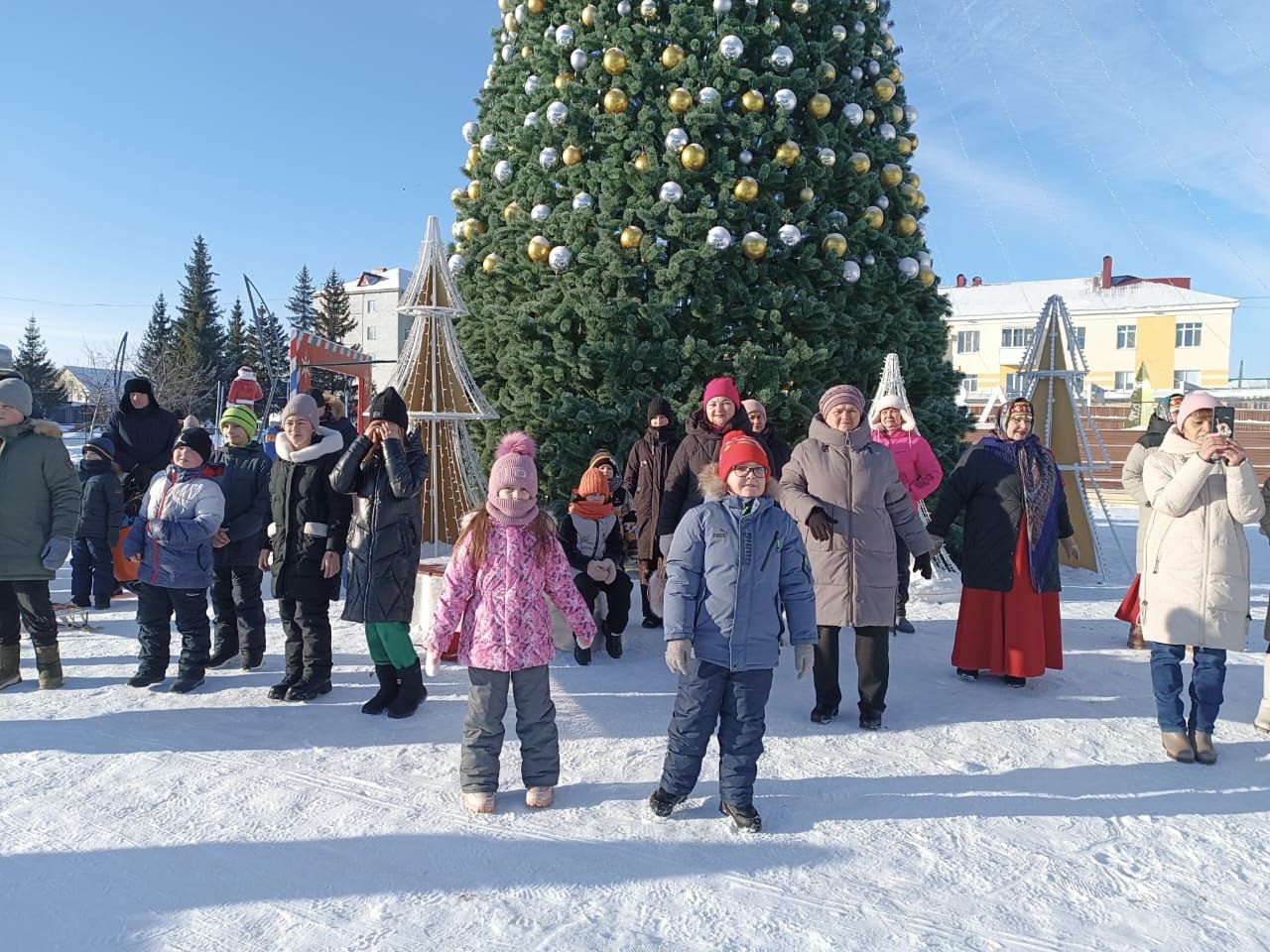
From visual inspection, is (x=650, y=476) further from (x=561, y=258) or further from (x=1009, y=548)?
(x=561, y=258)

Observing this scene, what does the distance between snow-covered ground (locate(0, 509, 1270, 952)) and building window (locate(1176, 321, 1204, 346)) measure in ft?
145

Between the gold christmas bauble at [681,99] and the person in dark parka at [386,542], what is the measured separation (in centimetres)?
434

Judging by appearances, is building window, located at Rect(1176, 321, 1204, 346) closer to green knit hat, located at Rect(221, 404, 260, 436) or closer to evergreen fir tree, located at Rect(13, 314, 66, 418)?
green knit hat, located at Rect(221, 404, 260, 436)

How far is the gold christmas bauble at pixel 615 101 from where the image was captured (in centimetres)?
739

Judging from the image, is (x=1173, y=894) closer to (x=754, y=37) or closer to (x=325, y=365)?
(x=754, y=37)

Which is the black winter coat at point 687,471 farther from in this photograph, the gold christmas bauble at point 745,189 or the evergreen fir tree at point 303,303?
the evergreen fir tree at point 303,303

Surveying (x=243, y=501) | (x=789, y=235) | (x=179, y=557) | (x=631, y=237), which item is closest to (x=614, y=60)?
(x=631, y=237)

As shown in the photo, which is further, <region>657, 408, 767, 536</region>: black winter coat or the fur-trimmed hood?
<region>657, 408, 767, 536</region>: black winter coat

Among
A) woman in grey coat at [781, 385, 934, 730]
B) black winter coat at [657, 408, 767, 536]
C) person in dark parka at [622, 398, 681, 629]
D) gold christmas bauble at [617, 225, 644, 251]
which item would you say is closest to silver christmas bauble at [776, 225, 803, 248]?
gold christmas bauble at [617, 225, 644, 251]

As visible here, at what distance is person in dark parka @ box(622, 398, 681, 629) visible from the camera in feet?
19.3

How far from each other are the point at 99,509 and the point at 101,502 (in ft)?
0.21

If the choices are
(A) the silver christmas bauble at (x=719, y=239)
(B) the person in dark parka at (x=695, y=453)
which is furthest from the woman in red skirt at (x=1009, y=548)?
(A) the silver christmas bauble at (x=719, y=239)

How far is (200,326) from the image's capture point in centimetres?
4562

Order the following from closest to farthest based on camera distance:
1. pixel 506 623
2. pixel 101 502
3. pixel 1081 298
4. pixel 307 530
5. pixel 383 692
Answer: pixel 506 623, pixel 383 692, pixel 307 530, pixel 101 502, pixel 1081 298
